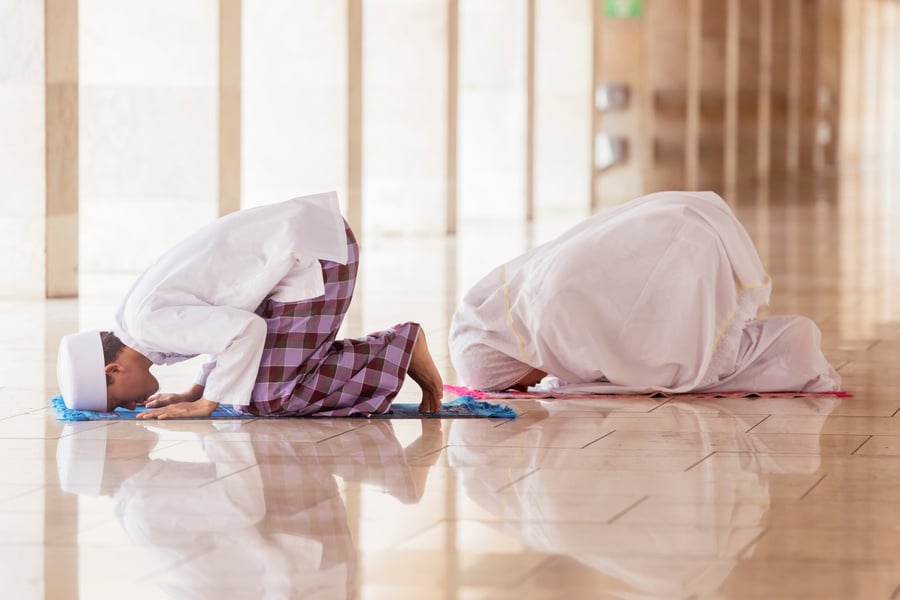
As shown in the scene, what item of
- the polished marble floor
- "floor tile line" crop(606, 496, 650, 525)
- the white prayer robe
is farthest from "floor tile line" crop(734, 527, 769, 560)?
the white prayer robe

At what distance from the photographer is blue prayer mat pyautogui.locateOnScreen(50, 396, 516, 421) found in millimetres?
5934

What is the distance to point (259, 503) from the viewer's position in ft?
14.9

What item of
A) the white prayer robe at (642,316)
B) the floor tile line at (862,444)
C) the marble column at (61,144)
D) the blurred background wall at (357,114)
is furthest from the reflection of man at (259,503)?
the blurred background wall at (357,114)

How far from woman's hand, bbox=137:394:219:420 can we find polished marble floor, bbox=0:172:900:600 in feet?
0.14

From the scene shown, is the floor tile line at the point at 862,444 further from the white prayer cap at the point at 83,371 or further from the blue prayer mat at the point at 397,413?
the white prayer cap at the point at 83,371

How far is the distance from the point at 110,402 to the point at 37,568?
2110 mm

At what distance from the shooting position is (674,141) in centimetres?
2698

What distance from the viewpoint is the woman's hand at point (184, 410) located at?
5.82 m

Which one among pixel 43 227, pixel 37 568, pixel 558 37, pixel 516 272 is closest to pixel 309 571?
pixel 37 568

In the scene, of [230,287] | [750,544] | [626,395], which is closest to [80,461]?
[230,287]

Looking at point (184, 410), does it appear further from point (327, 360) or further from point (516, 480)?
point (516, 480)

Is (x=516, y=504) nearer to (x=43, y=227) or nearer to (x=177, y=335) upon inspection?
(x=177, y=335)

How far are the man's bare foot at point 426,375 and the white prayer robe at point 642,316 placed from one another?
1.56 feet

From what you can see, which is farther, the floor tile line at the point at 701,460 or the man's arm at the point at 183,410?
the man's arm at the point at 183,410
